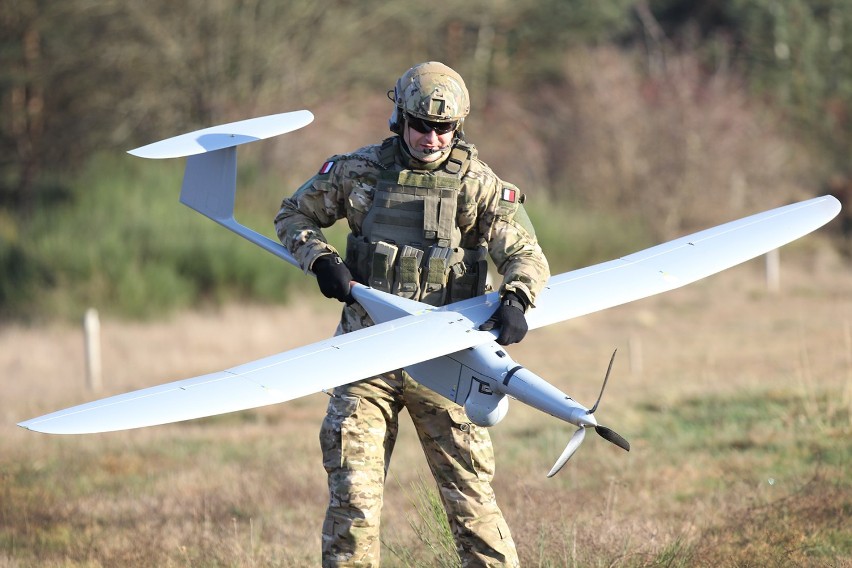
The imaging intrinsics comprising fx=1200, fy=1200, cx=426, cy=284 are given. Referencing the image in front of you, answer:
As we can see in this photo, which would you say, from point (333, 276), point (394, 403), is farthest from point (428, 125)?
point (394, 403)

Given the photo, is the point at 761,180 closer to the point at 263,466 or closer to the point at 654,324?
the point at 654,324

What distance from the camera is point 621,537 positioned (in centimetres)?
582

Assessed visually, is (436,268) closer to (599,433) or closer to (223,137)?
(599,433)

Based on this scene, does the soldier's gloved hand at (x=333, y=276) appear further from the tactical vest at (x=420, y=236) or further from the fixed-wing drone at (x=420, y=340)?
the tactical vest at (x=420, y=236)

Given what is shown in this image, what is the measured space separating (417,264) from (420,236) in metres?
0.12

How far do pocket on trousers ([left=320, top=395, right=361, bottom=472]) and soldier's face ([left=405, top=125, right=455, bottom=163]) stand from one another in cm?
108

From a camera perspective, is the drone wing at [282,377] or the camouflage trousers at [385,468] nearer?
the drone wing at [282,377]

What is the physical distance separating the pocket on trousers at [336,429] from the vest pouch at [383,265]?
503mm

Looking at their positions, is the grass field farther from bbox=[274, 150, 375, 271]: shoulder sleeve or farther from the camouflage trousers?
bbox=[274, 150, 375, 271]: shoulder sleeve

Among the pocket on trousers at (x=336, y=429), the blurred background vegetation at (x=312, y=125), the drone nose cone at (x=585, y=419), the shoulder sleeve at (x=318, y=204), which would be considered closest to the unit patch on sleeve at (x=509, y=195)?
the shoulder sleeve at (x=318, y=204)

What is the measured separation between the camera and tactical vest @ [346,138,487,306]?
511 cm

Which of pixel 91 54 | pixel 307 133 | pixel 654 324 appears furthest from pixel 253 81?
pixel 654 324

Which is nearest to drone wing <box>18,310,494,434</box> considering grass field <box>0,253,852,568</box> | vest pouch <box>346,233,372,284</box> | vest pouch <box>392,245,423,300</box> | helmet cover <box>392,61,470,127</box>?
vest pouch <box>392,245,423,300</box>

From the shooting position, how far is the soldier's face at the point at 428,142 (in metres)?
5.07
